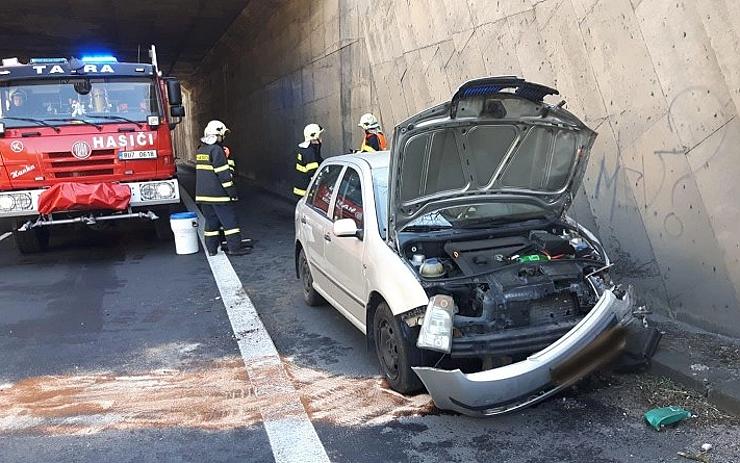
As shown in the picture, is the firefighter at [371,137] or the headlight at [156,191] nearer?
the headlight at [156,191]

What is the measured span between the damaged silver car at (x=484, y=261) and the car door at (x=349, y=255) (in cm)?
2

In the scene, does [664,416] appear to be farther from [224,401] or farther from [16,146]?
[16,146]

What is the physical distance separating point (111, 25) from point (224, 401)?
61.3 ft

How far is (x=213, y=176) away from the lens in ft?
28.1

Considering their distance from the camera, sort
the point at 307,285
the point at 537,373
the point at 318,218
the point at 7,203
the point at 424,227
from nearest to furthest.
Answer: the point at 537,373 → the point at 424,227 → the point at 318,218 → the point at 307,285 → the point at 7,203

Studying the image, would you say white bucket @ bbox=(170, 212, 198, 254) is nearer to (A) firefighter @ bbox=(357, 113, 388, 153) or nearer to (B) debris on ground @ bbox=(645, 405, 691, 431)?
(A) firefighter @ bbox=(357, 113, 388, 153)

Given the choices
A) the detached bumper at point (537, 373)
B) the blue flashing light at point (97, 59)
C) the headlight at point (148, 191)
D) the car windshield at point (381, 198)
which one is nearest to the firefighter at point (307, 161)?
the headlight at point (148, 191)

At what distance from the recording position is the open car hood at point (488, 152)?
3998mm

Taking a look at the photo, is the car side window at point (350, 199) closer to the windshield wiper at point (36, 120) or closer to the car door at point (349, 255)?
the car door at point (349, 255)

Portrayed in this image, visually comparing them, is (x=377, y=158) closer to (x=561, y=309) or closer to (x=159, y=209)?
(x=561, y=309)

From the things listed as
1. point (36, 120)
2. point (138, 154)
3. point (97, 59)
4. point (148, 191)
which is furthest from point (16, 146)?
point (97, 59)

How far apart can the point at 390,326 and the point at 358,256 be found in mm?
716

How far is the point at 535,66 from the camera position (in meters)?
6.61

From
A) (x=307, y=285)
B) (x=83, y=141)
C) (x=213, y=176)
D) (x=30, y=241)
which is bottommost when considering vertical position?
(x=307, y=285)
